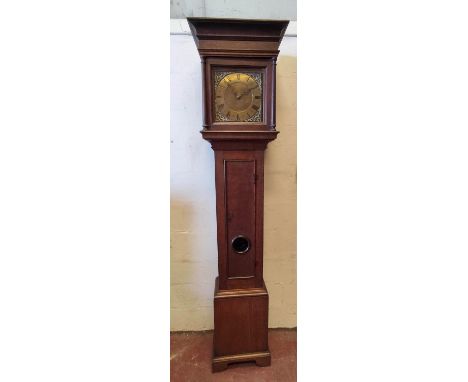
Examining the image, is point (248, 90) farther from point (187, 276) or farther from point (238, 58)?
point (187, 276)

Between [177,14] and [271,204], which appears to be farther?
[271,204]

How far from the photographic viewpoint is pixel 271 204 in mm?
1641

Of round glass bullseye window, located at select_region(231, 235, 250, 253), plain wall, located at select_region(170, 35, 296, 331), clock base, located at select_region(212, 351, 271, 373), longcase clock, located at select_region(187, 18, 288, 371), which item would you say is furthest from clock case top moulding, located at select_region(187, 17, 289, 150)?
clock base, located at select_region(212, 351, 271, 373)

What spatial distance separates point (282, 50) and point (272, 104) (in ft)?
1.54

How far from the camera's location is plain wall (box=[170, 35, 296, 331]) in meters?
1.56

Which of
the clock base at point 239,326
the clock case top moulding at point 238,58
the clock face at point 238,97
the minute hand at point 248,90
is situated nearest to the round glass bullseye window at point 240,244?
the clock base at point 239,326

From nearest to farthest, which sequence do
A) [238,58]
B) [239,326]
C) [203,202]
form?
[238,58] → [239,326] → [203,202]

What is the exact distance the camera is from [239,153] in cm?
133

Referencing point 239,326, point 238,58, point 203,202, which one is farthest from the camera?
point 203,202

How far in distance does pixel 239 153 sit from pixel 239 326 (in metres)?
0.82

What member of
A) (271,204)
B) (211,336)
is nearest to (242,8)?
(271,204)

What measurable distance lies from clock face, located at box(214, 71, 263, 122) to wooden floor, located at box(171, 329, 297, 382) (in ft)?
3.87

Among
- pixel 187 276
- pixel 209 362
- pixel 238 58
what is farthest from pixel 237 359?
pixel 238 58

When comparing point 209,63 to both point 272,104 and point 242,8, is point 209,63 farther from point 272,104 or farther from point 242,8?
point 242,8
